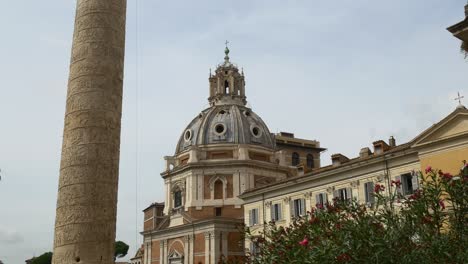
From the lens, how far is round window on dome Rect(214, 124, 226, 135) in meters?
44.4

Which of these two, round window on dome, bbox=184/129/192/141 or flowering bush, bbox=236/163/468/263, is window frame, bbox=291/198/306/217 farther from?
flowering bush, bbox=236/163/468/263

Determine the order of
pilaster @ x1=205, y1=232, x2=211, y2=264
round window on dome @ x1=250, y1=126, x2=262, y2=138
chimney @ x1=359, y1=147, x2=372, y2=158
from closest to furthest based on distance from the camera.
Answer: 1. chimney @ x1=359, y1=147, x2=372, y2=158
2. pilaster @ x1=205, y1=232, x2=211, y2=264
3. round window on dome @ x1=250, y1=126, x2=262, y2=138

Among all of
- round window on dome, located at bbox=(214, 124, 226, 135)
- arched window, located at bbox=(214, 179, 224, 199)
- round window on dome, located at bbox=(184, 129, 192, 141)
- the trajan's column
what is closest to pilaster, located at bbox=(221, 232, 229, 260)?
arched window, located at bbox=(214, 179, 224, 199)

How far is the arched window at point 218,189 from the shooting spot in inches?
1644

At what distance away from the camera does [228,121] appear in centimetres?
4500

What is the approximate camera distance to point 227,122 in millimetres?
44906

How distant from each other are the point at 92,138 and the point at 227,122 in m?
33.8

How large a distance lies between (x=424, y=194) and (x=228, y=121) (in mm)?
36709

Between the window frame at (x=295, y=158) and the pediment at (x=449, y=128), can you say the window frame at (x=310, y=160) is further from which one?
the pediment at (x=449, y=128)

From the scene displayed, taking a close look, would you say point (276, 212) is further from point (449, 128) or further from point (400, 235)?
point (400, 235)

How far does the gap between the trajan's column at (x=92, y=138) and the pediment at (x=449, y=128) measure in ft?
46.3

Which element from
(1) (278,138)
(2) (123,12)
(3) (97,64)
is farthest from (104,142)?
(1) (278,138)

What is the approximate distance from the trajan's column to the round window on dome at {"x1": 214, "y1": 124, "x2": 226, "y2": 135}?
31997 millimetres

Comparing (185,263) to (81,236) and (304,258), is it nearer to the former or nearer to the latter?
(81,236)
